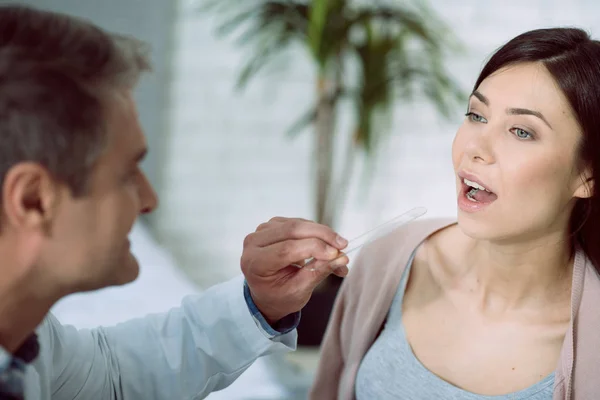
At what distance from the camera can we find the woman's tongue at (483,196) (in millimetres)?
1289

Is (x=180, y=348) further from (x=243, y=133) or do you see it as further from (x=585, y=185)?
(x=243, y=133)

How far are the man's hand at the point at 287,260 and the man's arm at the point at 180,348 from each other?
48 millimetres

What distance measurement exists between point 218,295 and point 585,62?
0.73 m

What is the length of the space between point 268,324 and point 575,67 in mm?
668

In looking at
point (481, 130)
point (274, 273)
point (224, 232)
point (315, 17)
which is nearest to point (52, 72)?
point (274, 273)

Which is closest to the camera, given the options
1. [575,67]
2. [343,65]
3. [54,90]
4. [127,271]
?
[54,90]

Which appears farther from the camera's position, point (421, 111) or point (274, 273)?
point (421, 111)

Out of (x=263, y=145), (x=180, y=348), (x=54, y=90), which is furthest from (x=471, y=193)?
(x=263, y=145)

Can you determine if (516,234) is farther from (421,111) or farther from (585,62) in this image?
(421,111)

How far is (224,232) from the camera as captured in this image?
347 cm

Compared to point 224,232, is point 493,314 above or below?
above

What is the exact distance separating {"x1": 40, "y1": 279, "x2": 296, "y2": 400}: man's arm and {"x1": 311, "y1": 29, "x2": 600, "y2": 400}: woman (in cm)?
30

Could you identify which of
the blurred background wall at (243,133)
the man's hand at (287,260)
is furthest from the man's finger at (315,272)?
the blurred background wall at (243,133)

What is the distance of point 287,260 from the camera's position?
110cm
